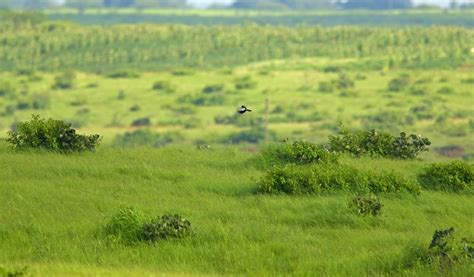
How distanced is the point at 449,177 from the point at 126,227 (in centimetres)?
628

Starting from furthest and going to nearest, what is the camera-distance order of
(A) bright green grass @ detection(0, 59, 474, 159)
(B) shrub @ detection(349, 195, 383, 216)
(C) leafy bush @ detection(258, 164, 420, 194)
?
(A) bright green grass @ detection(0, 59, 474, 159) < (C) leafy bush @ detection(258, 164, 420, 194) < (B) shrub @ detection(349, 195, 383, 216)

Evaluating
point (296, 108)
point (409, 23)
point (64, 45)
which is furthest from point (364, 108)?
point (409, 23)

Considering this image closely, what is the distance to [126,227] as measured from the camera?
610 inches

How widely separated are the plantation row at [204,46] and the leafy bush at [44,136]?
206 ft

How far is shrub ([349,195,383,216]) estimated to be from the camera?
17000 millimetres

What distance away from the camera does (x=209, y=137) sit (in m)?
57.0

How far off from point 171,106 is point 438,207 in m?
49.2

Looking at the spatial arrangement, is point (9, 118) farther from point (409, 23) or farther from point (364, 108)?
point (409, 23)

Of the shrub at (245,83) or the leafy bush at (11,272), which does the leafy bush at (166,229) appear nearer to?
the leafy bush at (11,272)

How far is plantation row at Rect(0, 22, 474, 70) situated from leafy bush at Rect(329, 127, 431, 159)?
202ft

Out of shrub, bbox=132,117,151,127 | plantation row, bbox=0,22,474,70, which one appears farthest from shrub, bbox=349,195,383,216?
plantation row, bbox=0,22,474,70

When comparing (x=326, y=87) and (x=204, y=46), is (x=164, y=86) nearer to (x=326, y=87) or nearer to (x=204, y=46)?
(x=326, y=87)

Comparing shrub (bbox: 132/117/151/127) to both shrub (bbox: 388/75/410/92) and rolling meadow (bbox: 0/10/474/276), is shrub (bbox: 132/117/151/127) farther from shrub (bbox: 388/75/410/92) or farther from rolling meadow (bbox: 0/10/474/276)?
rolling meadow (bbox: 0/10/474/276)

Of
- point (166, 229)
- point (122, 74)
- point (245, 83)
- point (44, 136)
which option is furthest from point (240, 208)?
point (122, 74)
